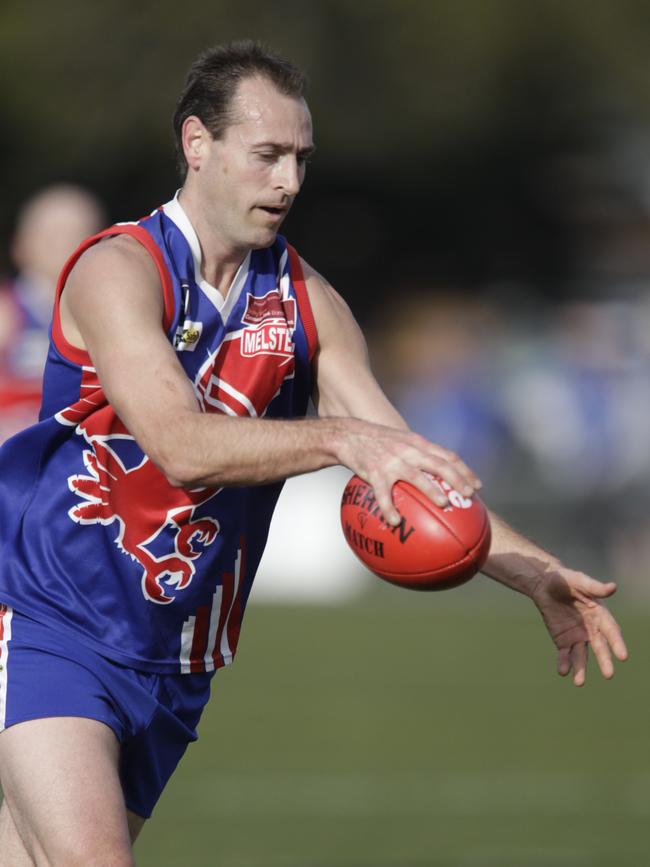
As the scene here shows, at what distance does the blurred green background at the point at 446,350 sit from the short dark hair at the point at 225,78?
350 cm

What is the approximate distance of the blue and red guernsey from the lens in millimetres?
4684

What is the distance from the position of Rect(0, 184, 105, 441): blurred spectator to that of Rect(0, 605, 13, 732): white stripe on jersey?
3269mm

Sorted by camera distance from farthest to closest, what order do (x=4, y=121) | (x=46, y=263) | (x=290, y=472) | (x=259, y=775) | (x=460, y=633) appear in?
1. (x=4, y=121)
2. (x=460, y=633)
3. (x=259, y=775)
4. (x=46, y=263)
5. (x=290, y=472)

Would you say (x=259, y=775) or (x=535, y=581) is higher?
(x=535, y=581)

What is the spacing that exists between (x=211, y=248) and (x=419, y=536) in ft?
3.33

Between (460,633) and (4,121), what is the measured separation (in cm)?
1098

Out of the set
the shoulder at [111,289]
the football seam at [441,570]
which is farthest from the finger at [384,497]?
→ the shoulder at [111,289]

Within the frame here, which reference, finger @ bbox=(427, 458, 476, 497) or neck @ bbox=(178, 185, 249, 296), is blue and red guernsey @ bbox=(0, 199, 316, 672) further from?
finger @ bbox=(427, 458, 476, 497)

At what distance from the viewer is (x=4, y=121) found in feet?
74.0

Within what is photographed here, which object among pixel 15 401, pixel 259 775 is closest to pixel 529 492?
pixel 259 775

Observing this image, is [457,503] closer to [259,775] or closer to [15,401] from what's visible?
[15,401]

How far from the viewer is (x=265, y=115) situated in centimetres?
470

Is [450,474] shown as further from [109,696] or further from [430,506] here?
[109,696]

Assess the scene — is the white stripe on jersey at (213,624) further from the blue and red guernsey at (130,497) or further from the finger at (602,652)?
the finger at (602,652)
